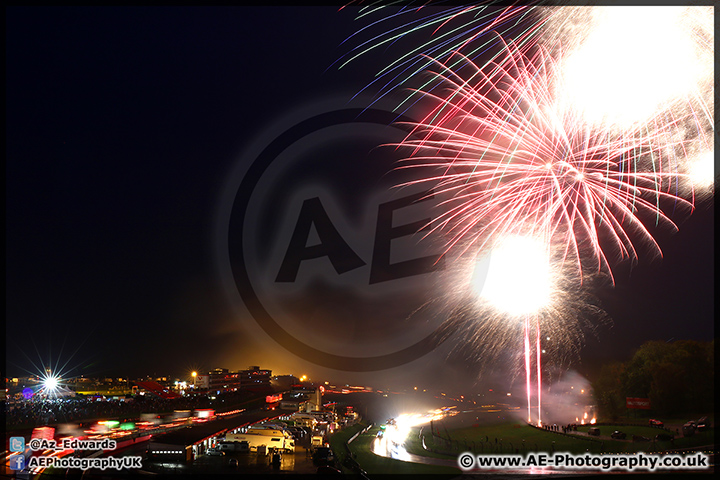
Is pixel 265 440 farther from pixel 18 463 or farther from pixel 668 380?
pixel 668 380

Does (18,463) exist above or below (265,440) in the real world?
above

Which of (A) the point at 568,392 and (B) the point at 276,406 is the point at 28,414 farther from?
(A) the point at 568,392

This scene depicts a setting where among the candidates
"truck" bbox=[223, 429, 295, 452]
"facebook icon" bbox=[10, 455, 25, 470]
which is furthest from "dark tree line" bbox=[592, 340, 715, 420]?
"facebook icon" bbox=[10, 455, 25, 470]

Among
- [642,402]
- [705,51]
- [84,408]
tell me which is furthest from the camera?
[642,402]

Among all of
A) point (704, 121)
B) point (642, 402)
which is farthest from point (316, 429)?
point (642, 402)

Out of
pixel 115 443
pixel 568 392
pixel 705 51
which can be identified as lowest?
pixel 568 392

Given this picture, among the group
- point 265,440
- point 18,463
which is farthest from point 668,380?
point 18,463

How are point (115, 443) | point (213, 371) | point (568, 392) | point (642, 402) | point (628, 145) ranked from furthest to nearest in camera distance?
point (213, 371), point (568, 392), point (642, 402), point (115, 443), point (628, 145)

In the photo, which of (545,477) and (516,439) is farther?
(516,439)
